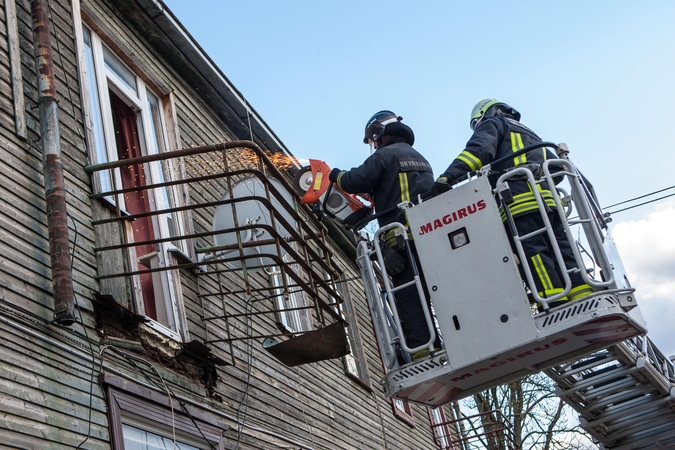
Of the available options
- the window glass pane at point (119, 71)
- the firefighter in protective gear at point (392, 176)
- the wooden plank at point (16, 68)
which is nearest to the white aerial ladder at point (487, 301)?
the firefighter in protective gear at point (392, 176)

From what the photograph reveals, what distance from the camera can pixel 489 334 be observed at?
542cm

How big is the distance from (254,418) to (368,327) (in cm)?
700

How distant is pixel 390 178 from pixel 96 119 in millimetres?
2453

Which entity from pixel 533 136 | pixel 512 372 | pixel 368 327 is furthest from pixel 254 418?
pixel 368 327

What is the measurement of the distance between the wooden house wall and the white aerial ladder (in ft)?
5.98

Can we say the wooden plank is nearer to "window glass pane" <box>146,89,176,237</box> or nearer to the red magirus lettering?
"window glass pane" <box>146,89,176,237</box>

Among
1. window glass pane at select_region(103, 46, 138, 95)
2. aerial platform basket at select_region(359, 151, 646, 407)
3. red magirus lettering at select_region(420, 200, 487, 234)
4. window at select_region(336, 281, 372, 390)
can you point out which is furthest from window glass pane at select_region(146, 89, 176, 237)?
window at select_region(336, 281, 372, 390)

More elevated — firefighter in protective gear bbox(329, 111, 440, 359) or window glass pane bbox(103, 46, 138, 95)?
window glass pane bbox(103, 46, 138, 95)

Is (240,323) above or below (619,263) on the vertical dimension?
above

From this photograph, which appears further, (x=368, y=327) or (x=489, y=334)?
(x=368, y=327)

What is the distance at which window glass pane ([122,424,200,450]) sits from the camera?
18.4 feet

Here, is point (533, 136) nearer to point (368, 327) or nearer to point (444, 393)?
point (444, 393)

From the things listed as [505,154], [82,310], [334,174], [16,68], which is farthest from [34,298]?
[505,154]

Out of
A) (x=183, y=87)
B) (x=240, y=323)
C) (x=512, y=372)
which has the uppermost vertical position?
(x=183, y=87)
